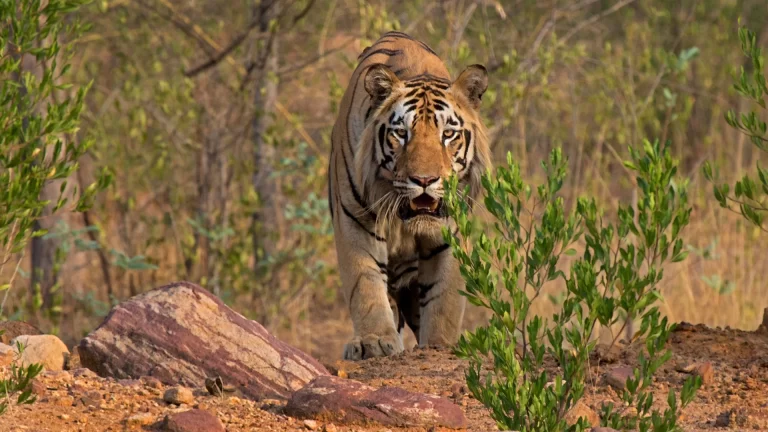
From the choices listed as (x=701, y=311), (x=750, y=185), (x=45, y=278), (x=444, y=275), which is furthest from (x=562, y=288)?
(x=750, y=185)

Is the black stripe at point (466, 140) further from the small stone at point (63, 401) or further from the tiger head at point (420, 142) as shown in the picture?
the small stone at point (63, 401)

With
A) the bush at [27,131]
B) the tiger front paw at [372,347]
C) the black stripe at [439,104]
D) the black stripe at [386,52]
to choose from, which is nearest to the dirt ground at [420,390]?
the tiger front paw at [372,347]

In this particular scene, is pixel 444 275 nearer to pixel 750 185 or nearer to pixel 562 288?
pixel 750 185

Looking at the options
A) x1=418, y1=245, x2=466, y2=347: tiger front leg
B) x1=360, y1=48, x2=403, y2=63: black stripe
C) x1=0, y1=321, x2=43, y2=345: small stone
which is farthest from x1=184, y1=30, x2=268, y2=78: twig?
x1=0, y1=321, x2=43, y2=345: small stone

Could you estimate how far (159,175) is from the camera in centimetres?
859

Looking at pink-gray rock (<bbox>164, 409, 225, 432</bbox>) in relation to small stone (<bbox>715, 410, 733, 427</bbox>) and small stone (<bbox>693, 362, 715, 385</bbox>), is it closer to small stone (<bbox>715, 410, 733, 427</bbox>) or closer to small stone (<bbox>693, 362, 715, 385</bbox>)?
small stone (<bbox>715, 410, 733, 427</bbox>)

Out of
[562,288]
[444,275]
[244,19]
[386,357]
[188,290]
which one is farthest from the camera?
[244,19]

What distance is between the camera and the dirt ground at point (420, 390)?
3.36 metres

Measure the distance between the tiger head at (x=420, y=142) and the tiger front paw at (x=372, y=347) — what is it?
0.53m

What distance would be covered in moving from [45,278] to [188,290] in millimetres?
3942

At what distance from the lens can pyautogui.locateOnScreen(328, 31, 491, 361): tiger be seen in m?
5.23

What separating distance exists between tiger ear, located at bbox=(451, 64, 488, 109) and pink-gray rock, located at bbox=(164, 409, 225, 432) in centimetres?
277

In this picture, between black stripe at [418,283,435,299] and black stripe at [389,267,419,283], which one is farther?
black stripe at [389,267,419,283]

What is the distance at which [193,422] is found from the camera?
10.6ft
